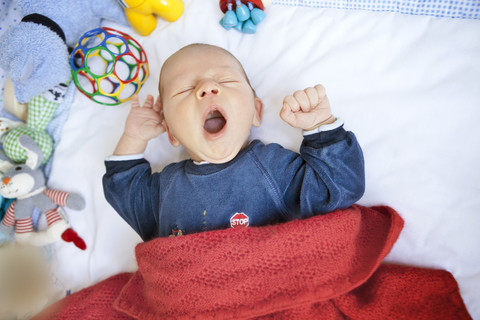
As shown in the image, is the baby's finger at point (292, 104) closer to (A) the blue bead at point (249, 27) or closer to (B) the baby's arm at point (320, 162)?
(B) the baby's arm at point (320, 162)

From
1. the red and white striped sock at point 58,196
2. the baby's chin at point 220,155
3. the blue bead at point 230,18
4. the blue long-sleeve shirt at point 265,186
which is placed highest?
the blue bead at point 230,18

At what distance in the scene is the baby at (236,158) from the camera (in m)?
0.91

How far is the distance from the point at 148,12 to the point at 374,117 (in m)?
0.80

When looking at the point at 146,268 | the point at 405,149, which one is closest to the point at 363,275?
the point at 405,149

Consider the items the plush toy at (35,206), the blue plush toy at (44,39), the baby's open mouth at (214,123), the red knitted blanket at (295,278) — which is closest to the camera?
the red knitted blanket at (295,278)

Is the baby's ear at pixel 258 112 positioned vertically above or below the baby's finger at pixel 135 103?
below

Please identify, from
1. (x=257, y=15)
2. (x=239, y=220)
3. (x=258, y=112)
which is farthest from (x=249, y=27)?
(x=239, y=220)

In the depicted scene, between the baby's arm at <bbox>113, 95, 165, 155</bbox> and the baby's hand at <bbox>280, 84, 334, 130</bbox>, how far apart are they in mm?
429

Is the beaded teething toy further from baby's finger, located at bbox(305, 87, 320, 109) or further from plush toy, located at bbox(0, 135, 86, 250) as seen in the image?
plush toy, located at bbox(0, 135, 86, 250)

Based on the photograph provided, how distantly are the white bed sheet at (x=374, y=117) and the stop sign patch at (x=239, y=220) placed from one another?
0.27 metres

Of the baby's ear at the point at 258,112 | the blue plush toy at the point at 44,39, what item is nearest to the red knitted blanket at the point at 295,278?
the baby's ear at the point at 258,112

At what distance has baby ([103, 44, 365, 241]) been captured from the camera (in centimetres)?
91

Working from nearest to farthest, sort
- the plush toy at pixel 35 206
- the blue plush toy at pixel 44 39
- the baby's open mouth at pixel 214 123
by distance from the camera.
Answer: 1. the baby's open mouth at pixel 214 123
2. the blue plush toy at pixel 44 39
3. the plush toy at pixel 35 206

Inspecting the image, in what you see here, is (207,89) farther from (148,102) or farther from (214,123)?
(148,102)
